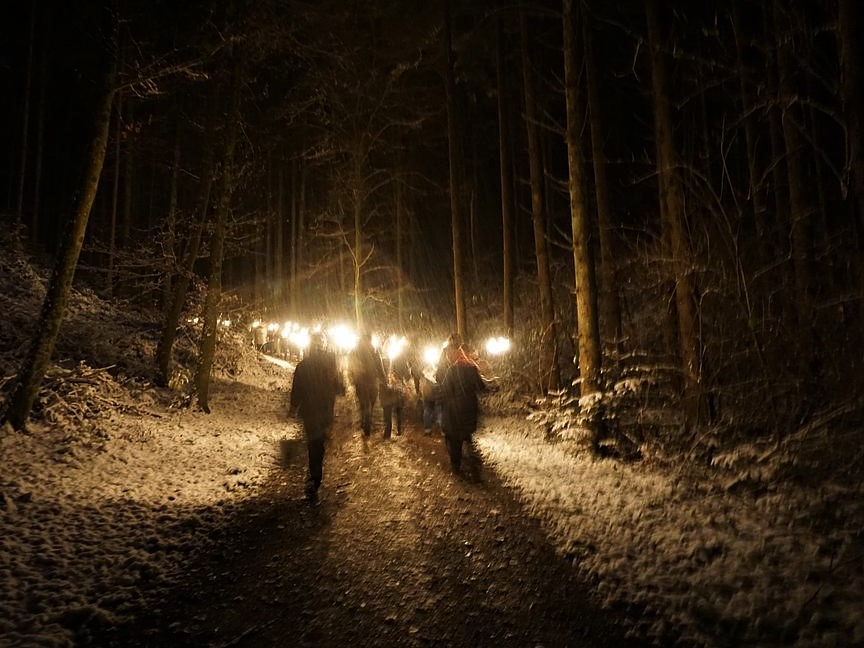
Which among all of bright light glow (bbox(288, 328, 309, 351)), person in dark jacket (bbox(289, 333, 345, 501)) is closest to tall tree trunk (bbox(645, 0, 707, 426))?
person in dark jacket (bbox(289, 333, 345, 501))

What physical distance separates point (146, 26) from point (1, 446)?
26.5 feet

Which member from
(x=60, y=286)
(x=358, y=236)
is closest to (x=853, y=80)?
(x=60, y=286)

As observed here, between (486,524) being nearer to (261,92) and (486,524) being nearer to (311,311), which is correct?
(261,92)

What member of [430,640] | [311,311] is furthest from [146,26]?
[311,311]

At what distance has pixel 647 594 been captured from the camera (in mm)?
4207

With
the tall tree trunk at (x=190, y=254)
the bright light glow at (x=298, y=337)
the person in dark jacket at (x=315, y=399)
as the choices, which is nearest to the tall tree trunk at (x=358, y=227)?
the tall tree trunk at (x=190, y=254)

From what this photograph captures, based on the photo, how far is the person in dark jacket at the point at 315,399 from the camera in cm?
719

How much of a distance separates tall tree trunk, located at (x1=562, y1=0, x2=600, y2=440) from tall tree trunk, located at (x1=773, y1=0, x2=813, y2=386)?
9.75ft

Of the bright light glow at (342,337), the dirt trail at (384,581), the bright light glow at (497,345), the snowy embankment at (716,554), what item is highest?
the bright light glow at (342,337)

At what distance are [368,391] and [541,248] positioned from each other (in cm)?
599

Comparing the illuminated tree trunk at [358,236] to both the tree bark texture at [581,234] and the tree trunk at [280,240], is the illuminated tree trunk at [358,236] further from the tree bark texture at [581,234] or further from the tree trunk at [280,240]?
the tree trunk at [280,240]

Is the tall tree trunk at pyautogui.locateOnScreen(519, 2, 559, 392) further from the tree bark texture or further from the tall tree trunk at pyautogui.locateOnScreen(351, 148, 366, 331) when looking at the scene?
the tall tree trunk at pyautogui.locateOnScreen(351, 148, 366, 331)

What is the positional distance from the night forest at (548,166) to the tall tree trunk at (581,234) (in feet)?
0.13

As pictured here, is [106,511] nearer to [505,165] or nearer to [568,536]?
[568,536]
